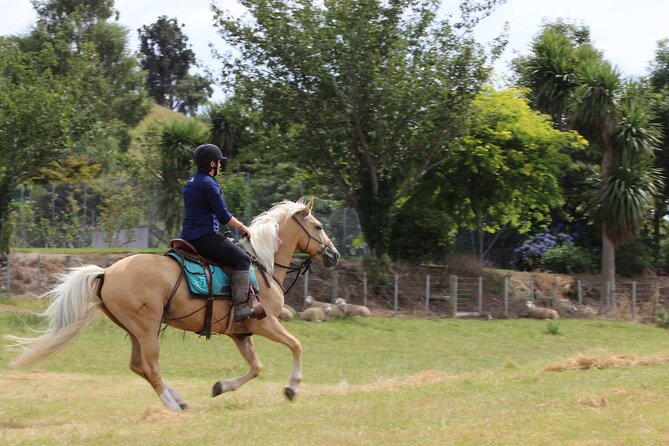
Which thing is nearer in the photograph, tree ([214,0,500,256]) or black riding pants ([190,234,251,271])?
black riding pants ([190,234,251,271])

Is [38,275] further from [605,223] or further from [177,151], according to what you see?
[605,223]

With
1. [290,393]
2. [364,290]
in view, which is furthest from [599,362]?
[364,290]

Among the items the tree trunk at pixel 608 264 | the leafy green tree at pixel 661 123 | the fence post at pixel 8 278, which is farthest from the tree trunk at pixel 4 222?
the leafy green tree at pixel 661 123

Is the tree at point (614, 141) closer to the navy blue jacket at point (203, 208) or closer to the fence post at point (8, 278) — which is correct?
the fence post at point (8, 278)

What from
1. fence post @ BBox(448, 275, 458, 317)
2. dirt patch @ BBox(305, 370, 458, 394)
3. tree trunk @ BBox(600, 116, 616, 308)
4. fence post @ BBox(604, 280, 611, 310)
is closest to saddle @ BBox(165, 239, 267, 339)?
dirt patch @ BBox(305, 370, 458, 394)

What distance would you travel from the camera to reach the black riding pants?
35.8 ft

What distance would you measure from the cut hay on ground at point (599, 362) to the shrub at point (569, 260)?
23.5 meters

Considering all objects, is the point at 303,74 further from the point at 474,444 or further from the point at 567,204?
the point at 474,444

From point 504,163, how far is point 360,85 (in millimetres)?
7721

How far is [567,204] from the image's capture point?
42094 millimetres

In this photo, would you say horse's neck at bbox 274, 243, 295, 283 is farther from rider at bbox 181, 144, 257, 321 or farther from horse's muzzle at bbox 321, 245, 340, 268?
rider at bbox 181, 144, 257, 321

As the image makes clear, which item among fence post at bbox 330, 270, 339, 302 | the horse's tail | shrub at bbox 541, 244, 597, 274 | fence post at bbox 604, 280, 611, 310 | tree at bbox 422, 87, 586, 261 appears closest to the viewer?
the horse's tail

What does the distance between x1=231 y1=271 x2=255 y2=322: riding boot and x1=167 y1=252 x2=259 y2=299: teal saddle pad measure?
0.17m

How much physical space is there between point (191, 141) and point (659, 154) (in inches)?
849
